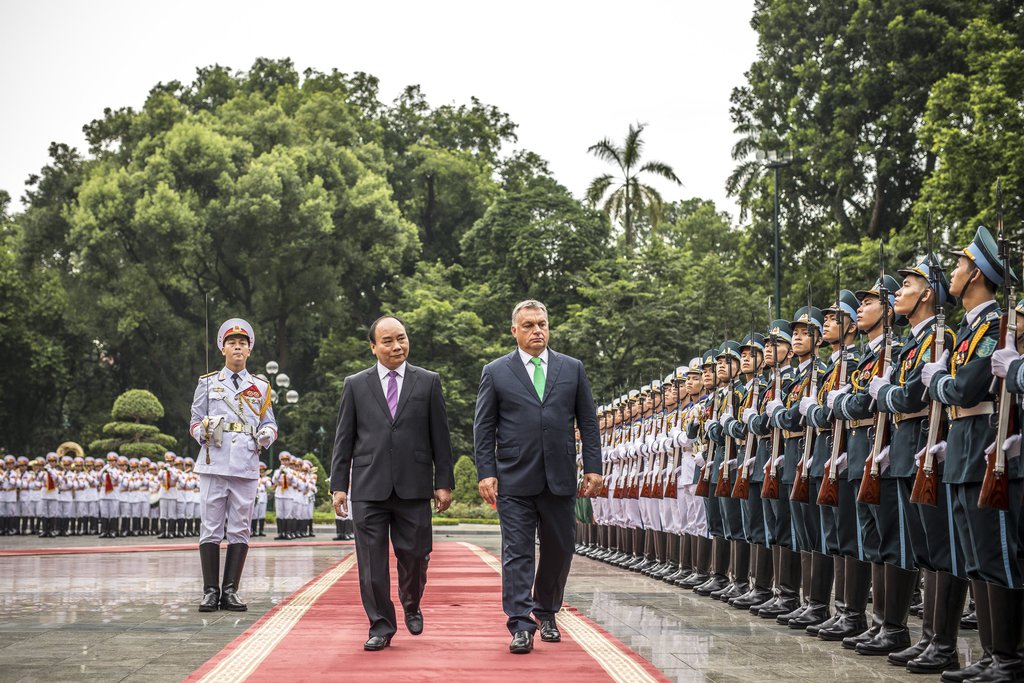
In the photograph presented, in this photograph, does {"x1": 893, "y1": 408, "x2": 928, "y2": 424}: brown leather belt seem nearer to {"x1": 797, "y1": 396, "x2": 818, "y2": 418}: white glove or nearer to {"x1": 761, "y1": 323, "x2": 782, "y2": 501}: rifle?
{"x1": 797, "y1": 396, "x2": 818, "y2": 418}: white glove

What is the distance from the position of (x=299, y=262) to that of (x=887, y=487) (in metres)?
43.4

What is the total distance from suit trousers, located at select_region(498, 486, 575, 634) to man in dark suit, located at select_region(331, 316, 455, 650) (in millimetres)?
477

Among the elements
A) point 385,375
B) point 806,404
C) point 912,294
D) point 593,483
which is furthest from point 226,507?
point 912,294

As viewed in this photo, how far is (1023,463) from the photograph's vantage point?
690 centimetres

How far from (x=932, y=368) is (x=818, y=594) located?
10.1ft

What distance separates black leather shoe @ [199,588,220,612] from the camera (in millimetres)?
10773

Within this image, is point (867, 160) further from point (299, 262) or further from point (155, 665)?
point (155, 665)

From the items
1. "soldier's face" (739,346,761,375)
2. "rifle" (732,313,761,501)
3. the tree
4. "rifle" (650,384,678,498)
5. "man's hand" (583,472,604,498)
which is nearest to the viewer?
"man's hand" (583,472,604,498)

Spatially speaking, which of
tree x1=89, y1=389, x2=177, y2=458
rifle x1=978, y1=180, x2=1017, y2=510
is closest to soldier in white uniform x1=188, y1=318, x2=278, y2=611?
rifle x1=978, y1=180, x2=1017, y2=510

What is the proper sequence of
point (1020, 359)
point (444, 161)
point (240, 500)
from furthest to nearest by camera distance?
point (444, 161), point (240, 500), point (1020, 359)

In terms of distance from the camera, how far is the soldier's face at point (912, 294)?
331 inches

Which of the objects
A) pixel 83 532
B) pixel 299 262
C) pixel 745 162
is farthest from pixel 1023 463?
pixel 299 262

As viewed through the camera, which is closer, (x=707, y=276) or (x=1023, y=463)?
(x=1023, y=463)

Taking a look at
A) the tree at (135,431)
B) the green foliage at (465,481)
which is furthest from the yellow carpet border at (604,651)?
the tree at (135,431)
